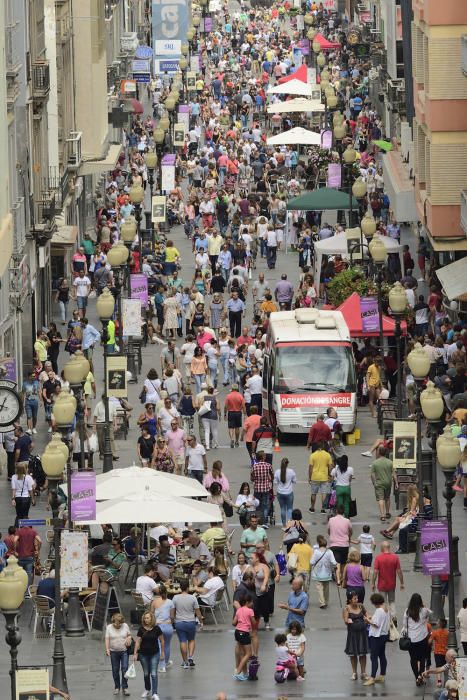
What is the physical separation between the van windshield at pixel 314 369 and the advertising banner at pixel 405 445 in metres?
7.52

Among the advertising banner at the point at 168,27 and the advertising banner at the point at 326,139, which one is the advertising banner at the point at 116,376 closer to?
the advertising banner at the point at 326,139

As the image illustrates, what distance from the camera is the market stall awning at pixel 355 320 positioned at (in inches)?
1861

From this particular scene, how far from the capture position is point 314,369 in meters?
43.9

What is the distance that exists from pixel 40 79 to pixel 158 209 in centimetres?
755

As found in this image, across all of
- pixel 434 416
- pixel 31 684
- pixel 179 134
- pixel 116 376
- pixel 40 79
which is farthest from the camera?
pixel 179 134

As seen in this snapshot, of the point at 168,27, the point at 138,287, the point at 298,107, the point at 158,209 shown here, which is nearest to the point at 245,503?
the point at 138,287

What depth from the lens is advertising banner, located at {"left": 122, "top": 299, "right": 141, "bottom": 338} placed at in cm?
4650

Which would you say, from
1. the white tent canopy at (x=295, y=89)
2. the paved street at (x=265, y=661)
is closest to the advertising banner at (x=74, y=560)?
the paved street at (x=265, y=661)

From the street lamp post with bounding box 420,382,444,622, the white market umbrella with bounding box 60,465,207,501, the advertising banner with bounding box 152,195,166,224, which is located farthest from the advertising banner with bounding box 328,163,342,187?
the street lamp post with bounding box 420,382,444,622

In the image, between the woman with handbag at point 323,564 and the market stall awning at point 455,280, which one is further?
the market stall awning at point 455,280

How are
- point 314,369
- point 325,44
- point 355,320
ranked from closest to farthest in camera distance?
point 314,369
point 355,320
point 325,44

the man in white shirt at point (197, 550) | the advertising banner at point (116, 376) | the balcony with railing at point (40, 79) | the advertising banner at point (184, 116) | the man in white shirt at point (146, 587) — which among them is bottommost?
the advertising banner at point (184, 116)

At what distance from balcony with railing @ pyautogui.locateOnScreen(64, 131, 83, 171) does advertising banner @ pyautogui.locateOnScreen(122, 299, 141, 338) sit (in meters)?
17.1

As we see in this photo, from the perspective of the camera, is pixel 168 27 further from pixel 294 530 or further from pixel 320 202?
pixel 294 530
